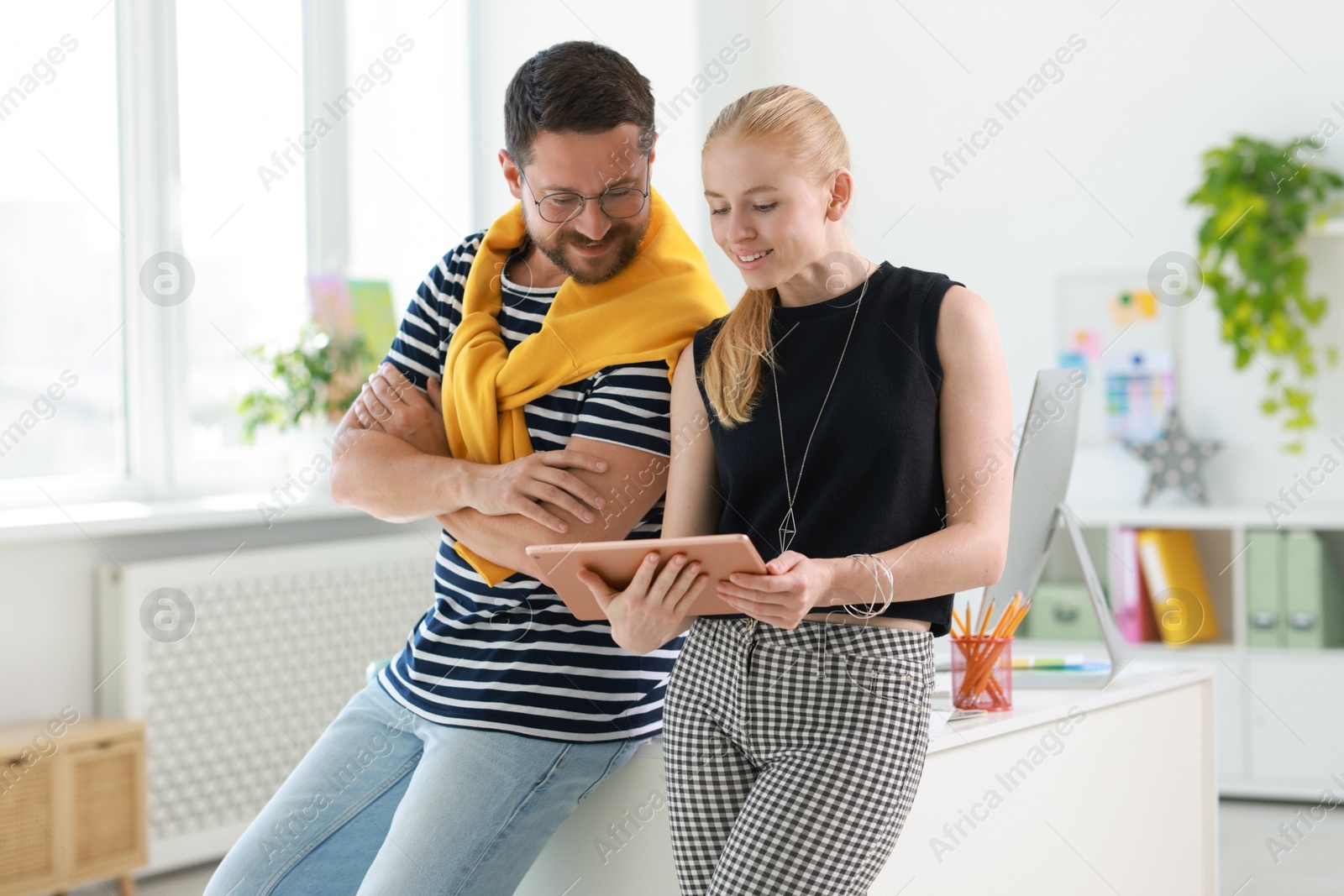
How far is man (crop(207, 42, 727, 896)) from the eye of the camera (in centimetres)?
137

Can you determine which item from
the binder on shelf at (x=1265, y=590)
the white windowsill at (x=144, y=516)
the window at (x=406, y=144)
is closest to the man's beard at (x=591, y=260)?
the white windowsill at (x=144, y=516)

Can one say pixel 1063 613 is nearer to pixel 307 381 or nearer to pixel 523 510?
pixel 307 381

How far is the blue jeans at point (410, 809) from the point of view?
133 centimetres

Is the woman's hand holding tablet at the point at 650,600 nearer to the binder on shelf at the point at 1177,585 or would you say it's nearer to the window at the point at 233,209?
the window at the point at 233,209

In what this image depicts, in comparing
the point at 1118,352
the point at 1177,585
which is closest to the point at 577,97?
the point at 1177,585

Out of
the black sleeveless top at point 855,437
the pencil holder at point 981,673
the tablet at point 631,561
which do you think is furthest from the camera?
the pencil holder at point 981,673

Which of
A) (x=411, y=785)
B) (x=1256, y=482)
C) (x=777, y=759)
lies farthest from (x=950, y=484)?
(x=1256, y=482)

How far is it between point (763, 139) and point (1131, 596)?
2.84 metres

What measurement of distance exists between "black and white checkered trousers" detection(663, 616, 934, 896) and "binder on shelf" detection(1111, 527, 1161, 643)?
2652 mm

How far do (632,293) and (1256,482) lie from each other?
3044mm

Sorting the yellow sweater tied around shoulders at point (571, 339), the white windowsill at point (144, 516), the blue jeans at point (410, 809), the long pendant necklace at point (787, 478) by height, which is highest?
the yellow sweater tied around shoulders at point (571, 339)

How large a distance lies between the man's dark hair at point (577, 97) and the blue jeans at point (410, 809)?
698 millimetres

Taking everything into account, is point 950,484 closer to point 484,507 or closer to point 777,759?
point 777,759

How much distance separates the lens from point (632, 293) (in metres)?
1.48
